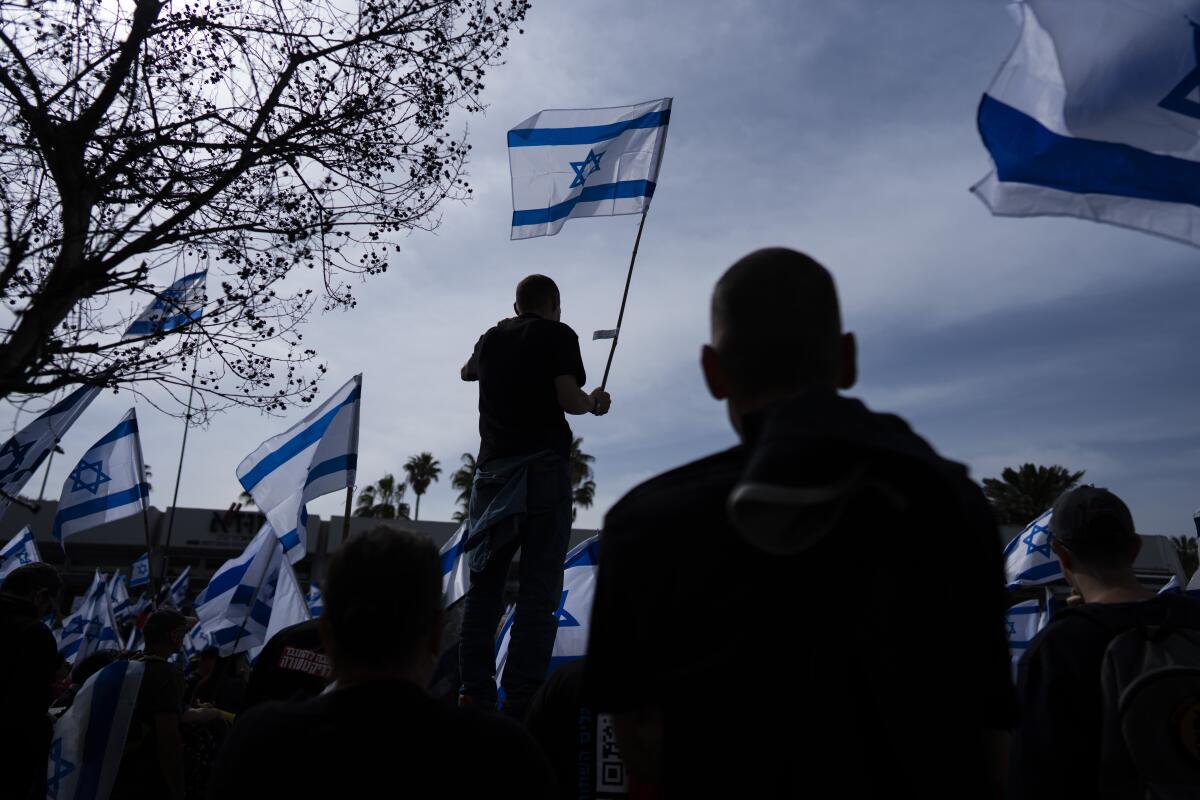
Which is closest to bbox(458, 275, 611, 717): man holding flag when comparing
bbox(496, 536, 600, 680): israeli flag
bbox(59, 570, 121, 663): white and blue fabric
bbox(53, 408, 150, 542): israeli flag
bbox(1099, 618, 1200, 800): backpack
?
bbox(496, 536, 600, 680): israeli flag

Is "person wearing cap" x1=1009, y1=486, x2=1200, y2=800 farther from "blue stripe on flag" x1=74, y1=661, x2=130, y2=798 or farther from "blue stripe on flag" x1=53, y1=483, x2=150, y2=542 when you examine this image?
"blue stripe on flag" x1=53, y1=483, x2=150, y2=542

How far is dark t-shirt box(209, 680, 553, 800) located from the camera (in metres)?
1.81

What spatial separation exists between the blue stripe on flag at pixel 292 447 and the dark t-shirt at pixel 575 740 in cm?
644

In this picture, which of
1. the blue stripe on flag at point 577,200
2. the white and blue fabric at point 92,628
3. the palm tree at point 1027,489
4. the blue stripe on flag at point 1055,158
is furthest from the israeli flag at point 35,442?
the palm tree at point 1027,489

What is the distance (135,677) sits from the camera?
15.4ft

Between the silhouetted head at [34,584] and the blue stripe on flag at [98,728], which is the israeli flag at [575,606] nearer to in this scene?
the blue stripe on flag at [98,728]

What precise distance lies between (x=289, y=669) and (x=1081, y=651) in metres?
2.85

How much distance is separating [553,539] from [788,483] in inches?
118

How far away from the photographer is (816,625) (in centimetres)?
138

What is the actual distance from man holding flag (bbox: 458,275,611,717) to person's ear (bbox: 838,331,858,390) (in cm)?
257

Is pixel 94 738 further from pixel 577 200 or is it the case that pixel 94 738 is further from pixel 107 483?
pixel 107 483

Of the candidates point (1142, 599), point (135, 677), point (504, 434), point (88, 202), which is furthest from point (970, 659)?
point (88, 202)

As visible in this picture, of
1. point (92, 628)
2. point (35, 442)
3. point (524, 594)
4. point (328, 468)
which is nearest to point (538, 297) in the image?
point (524, 594)

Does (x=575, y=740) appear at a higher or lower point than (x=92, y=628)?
lower
